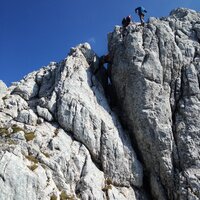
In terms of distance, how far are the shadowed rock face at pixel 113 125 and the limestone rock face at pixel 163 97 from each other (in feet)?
0.38

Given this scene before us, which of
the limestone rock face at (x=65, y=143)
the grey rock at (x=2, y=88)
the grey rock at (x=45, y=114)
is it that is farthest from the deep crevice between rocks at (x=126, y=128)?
the grey rock at (x=2, y=88)

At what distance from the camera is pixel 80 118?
4153cm

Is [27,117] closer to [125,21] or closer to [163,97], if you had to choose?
[163,97]

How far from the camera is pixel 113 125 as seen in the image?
143ft

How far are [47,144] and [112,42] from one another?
71.4ft

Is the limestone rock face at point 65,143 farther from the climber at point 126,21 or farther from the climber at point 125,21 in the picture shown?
the climber at point 126,21

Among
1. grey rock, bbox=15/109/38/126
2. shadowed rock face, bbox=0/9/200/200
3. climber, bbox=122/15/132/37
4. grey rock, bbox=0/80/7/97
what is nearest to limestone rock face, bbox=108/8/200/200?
shadowed rock face, bbox=0/9/200/200

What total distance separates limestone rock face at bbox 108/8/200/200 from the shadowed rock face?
12cm

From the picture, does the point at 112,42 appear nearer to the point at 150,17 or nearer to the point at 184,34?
the point at 150,17

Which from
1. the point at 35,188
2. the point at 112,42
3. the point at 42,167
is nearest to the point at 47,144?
the point at 42,167

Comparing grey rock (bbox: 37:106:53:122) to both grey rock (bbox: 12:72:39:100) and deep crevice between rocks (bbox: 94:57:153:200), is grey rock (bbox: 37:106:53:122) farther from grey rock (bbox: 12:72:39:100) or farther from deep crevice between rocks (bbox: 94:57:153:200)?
deep crevice between rocks (bbox: 94:57:153:200)

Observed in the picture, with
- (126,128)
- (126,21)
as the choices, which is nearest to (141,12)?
(126,21)

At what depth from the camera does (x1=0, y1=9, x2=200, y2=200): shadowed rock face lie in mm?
34938

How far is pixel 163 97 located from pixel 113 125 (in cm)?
742
